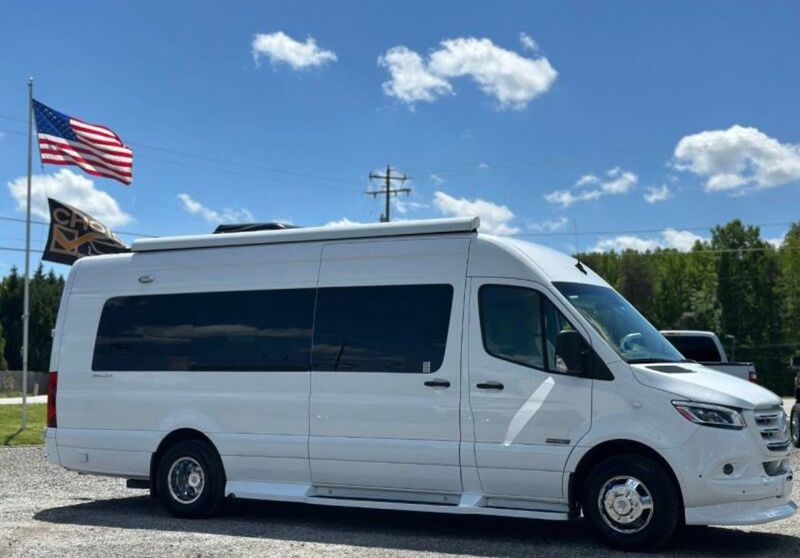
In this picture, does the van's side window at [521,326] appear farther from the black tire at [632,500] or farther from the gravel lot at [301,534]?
the gravel lot at [301,534]

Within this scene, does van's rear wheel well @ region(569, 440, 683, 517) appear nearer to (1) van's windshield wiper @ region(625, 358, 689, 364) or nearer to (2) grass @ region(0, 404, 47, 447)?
(1) van's windshield wiper @ region(625, 358, 689, 364)

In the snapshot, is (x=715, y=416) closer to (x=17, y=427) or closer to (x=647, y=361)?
(x=647, y=361)

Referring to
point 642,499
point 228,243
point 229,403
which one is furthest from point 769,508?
point 228,243

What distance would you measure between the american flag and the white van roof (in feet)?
34.5

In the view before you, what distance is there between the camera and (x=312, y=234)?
9.82 metres

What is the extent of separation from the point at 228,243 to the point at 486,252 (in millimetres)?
3066

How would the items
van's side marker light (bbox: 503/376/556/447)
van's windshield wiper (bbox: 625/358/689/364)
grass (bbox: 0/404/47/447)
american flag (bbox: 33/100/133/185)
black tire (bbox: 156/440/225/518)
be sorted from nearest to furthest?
van's windshield wiper (bbox: 625/358/689/364) < van's side marker light (bbox: 503/376/556/447) < black tire (bbox: 156/440/225/518) < grass (bbox: 0/404/47/447) < american flag (bbox: 33/100/133/185)

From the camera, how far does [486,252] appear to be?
29.0 feet

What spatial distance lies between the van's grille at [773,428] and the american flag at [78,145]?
16.2 meters

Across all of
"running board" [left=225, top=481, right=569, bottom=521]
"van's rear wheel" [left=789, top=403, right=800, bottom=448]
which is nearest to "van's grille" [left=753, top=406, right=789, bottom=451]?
"running board" [left=225, top=481, right=569, bottom=521]

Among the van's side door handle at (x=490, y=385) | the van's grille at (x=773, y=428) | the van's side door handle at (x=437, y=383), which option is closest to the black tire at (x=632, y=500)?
the van's grille at (x=773, y=428)

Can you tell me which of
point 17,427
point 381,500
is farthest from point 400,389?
point 17,427

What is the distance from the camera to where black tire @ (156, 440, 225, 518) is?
9.84m

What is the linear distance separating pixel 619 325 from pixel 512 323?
1.00m
